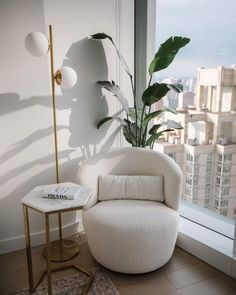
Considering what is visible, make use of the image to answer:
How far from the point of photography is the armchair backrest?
2.17 metres

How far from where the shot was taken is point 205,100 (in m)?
2.55

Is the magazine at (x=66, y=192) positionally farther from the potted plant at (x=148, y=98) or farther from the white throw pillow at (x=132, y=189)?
the potted plant at (x=148, y=98)

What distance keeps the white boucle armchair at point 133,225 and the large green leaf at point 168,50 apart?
29.9 inches

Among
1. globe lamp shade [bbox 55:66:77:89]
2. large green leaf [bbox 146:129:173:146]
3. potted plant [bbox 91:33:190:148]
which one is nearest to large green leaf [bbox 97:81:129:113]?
potted plant [bbox 91:33:190:148]

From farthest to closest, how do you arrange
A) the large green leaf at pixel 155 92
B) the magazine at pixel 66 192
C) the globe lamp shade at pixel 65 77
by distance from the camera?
the large green leaf at pixel 155 92 → the globe lamp shade at pixel 65 77 → the magazine at pixel 66 192

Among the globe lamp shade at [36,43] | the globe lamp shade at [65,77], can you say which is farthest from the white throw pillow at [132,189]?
the globe lamp shade at [36,43]

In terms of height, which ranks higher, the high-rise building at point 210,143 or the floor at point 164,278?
the high-rise building at point 210,143

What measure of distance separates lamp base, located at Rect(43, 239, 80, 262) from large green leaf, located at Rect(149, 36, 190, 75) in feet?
5.66

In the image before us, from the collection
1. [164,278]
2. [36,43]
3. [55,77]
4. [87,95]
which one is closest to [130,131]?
[87,95]

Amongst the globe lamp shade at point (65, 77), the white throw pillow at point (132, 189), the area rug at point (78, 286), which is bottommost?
the area rug at point (78, 286)

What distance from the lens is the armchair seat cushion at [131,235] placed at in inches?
74.1

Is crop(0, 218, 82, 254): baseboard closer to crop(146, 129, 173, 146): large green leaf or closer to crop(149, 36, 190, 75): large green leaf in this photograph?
crop(146, 129, 173, 146): large green leaf

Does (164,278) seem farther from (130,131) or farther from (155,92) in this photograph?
(155,92)

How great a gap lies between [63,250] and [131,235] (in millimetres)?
830
